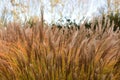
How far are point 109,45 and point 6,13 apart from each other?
7.27 metres

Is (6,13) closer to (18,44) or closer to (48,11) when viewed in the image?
(48,11)

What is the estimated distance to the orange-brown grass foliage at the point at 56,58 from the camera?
2490 mm

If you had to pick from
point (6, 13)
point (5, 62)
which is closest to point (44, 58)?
point (5, 62)

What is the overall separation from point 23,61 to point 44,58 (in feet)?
0.56

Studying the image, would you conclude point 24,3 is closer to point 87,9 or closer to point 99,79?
point 87,9

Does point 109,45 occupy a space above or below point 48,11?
above

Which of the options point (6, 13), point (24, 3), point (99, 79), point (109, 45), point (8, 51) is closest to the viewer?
point (99, 79)

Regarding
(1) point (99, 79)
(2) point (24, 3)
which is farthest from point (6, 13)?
(1) point (99, 79)

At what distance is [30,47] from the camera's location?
275 centimetres

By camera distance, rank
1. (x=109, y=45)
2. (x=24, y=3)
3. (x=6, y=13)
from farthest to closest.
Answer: (x=24, y=3)
(x=6, y=13)
(x=109, y=45)

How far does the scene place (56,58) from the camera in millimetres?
2508

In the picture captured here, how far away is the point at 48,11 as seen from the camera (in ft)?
34.1

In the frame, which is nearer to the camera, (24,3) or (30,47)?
(30,47)

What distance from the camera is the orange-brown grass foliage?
98.0 inches
